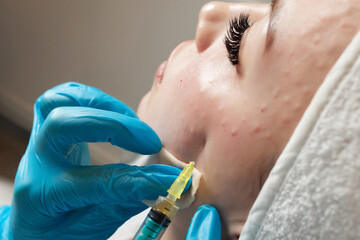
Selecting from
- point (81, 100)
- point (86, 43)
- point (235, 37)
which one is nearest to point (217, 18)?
point (235, 37)

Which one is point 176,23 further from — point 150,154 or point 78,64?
point 150,154

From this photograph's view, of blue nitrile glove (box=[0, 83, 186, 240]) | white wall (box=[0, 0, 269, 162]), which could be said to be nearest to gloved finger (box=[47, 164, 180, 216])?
blue nitrile glove (box=[0, 83, 186, 240])

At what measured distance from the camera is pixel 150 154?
86 centimetres

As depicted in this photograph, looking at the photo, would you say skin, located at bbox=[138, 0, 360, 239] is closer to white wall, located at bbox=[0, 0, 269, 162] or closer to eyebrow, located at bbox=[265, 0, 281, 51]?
eyebrow, located at bbox=[265, 0, 281, 51]

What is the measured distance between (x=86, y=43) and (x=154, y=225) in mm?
1314

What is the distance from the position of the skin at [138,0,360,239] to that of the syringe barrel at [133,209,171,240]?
88 millimetres

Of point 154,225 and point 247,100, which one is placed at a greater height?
point 247,100

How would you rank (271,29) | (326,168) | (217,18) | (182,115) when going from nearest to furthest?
(326,168) < (271,29) < (182,115) < (217,18)

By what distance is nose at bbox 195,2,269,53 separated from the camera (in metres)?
0.90

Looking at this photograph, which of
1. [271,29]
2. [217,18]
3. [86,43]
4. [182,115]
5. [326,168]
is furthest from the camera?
[86,43]

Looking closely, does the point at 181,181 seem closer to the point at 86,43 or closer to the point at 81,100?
the point at 81,100

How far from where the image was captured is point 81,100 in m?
0.99

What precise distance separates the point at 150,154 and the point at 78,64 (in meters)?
1.21

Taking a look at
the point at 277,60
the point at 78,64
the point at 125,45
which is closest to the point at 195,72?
the point at 277,60
